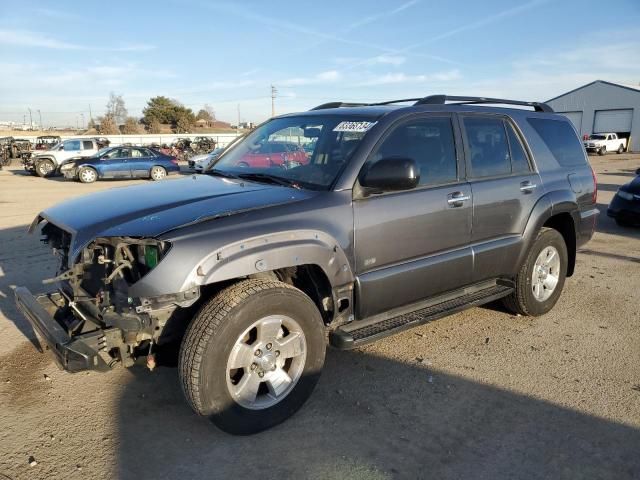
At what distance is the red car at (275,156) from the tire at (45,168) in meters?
23.1

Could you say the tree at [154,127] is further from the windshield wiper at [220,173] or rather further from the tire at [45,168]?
the windshield wiper at [220,173]

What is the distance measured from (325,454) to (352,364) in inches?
46.0

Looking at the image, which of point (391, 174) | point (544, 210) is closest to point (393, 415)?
point (391, 174)

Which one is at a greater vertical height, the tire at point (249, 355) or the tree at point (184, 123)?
the tree at point (184, 123)

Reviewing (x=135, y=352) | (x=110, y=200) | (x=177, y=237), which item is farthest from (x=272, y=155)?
(x=135, y=352)

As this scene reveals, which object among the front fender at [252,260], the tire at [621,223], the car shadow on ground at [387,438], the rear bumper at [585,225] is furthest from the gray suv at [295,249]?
the tire at [621,223]

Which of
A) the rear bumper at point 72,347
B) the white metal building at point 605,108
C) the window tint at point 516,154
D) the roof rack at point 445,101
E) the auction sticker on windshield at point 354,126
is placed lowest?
the rear bumper at point 72,347

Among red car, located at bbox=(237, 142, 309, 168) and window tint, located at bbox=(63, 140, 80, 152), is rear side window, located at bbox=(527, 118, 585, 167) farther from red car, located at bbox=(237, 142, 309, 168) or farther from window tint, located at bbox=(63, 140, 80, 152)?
window tint, located at bbox=(63, 140, 80, 152)

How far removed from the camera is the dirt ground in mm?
2826

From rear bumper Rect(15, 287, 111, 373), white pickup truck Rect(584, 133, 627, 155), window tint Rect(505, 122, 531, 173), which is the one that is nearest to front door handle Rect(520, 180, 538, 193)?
window tint Rect(505, 122, 531, 173)

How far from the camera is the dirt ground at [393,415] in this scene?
283 cm

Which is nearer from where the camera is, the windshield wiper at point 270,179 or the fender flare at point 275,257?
the fender flare at point 275,257

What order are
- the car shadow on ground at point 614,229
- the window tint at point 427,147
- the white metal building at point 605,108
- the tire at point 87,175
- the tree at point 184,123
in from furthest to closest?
the tree at point 184,123, the white metal building at point 605,108, the tire at point 87,175, the car shadow on ground at point 614,229, the window tint at point 427,147

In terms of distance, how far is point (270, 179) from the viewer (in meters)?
3.79
